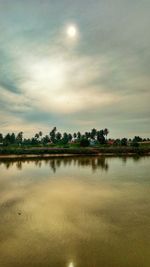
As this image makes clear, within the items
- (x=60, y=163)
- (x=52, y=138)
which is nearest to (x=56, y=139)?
(x=52, y=138)

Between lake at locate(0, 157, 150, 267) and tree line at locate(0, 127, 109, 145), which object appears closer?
lake at locate(0, 157, 150, 267)

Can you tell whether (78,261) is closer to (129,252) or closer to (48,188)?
(129,252)

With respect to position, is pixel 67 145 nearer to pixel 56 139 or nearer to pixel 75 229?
pixel 56 139

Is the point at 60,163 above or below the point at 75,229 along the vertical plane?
above

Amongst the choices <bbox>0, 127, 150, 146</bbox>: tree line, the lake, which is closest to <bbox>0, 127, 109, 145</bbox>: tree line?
<bbox>0, 127, 150, 146</bbox>: tree line

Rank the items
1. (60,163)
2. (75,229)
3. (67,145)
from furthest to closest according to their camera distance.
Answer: (67,145)
(60,163)
(75,229)

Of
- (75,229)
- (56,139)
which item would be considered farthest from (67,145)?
(75,229)

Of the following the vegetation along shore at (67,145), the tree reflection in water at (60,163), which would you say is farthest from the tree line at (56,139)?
the tree reflection in water at (60,163)

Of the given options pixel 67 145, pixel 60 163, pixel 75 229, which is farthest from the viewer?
pixel 67 145

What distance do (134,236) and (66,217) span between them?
16.2ft

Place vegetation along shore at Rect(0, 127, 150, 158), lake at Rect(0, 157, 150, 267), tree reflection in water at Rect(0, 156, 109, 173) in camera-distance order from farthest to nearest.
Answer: vegetation along shore at Rect(0, 127, 150, 158) < tree reflection in water at Rect(0, 156, 109, 173) < lake at Rect(0, 157, 150, 267)

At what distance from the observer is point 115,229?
12.9 m

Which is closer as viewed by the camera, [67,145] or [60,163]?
[60,163]

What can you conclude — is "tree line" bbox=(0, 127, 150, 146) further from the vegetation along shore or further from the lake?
the lake
